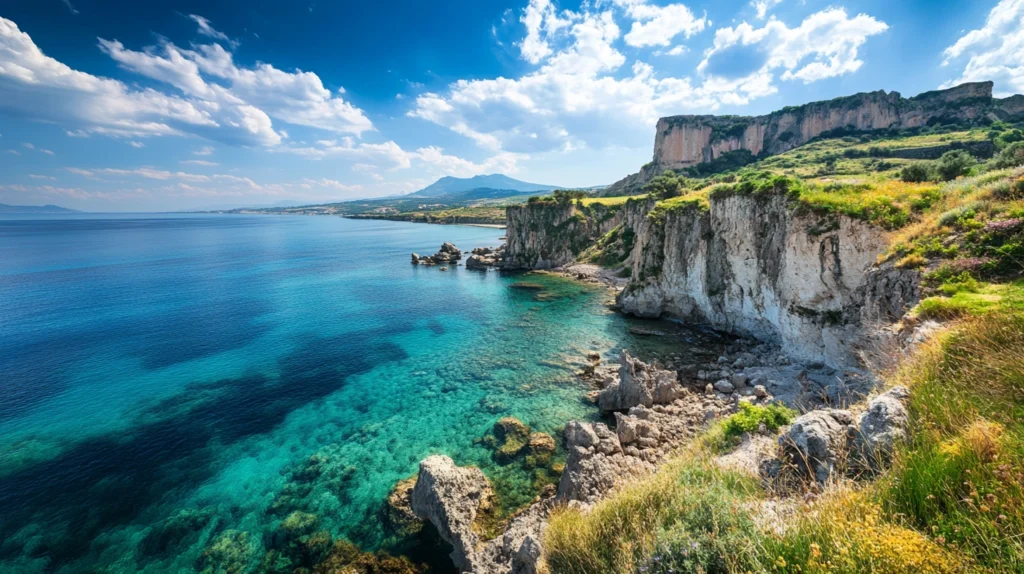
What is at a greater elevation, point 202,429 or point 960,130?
point 960,130

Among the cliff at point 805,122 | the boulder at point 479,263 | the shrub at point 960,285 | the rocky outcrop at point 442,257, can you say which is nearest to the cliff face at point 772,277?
the shrub at point 960,285

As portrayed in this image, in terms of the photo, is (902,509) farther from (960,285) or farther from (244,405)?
(244,405)

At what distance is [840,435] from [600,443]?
10.8 meters

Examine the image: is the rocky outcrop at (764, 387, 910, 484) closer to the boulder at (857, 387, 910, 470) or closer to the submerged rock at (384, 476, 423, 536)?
the boulder at (857, 387, 910, 470)

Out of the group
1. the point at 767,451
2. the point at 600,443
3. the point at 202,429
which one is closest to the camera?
the point at 767,451

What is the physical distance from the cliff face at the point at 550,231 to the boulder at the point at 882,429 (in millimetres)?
69353

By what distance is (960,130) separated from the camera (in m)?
79.3

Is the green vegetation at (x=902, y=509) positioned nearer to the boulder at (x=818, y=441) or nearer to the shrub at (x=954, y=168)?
the boulder at (x=818, y=441)

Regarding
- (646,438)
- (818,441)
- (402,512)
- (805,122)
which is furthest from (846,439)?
(805,122)

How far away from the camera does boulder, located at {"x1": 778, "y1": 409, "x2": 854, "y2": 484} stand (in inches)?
280

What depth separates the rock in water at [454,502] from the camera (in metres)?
13.3

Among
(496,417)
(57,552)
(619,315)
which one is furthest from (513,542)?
(619,315)

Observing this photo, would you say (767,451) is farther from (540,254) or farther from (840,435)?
(540,254)

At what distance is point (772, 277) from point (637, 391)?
52.7 ft
